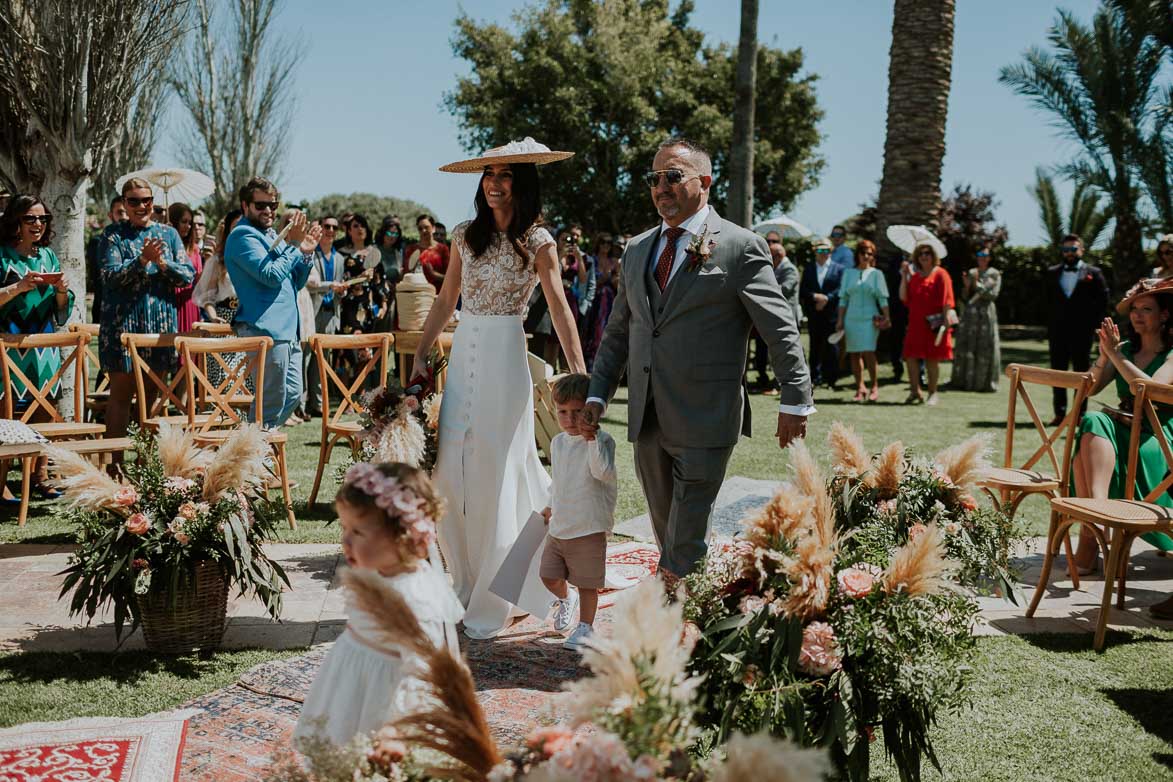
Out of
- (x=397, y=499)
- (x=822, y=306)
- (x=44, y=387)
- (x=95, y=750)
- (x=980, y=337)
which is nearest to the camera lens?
(x=397, y=499)

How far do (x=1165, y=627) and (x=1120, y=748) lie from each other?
1.84 metres

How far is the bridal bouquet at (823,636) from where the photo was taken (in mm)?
2951

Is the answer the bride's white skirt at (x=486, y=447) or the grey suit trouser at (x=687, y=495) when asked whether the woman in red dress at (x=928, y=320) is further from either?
the grey suit trouser at (x=687, y=495)

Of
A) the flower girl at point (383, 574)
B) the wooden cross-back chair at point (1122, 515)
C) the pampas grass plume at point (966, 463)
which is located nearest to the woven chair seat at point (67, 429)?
the flower girl at point (383, 574)

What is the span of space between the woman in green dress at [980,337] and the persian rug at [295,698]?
1319 cm

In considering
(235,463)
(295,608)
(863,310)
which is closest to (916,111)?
(863,310)

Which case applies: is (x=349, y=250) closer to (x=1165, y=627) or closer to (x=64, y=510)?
(x=64, y=510)

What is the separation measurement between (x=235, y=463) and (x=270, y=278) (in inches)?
118

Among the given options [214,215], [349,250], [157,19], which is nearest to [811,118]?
[214,215]

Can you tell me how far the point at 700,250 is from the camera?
14.4ft

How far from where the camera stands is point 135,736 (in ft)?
12.5

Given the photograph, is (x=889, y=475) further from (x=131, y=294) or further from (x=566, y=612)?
(x=131, y=294)

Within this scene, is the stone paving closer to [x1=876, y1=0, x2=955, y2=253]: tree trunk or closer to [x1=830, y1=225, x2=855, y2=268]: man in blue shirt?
[x1=830, y1=225, x2=855, y2=268]: man in blue shirt

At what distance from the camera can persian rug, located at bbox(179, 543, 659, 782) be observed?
371cm
